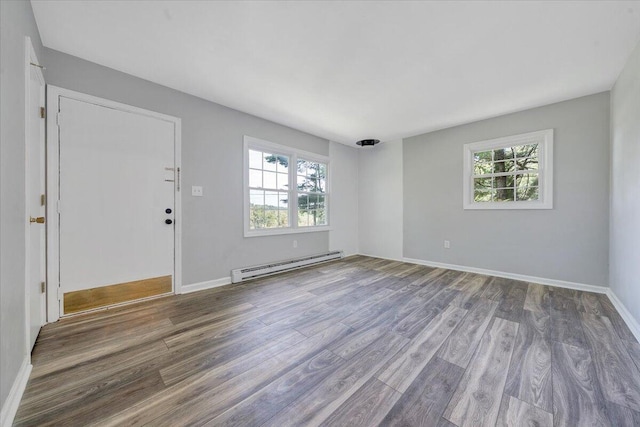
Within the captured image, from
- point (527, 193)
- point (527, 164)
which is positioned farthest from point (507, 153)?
point (527, 193)

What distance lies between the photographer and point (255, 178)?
12.1 ft

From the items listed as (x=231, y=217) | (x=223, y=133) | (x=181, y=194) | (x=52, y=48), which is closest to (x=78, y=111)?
(x=52, y=48)

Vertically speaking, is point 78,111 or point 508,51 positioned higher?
point 508,51

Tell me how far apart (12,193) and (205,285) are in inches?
81.1

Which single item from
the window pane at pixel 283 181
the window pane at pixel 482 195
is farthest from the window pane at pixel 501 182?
the window pane at pixel 283 181

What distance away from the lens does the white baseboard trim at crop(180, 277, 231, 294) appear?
2.91 metres

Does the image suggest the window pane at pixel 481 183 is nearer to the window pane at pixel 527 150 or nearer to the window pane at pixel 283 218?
the window pane at pixel 527 150

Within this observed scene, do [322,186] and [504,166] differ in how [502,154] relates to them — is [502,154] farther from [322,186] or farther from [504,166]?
[322,186]

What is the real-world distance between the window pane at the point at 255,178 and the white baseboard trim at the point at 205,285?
139 cm

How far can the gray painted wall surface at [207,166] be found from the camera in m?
2.57

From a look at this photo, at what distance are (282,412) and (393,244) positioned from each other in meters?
4.02

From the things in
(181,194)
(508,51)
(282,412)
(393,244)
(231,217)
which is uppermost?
(508,51)

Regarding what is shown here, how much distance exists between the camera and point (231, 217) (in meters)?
3.35

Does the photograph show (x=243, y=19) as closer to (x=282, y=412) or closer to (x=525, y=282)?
(x=282, y=412)
